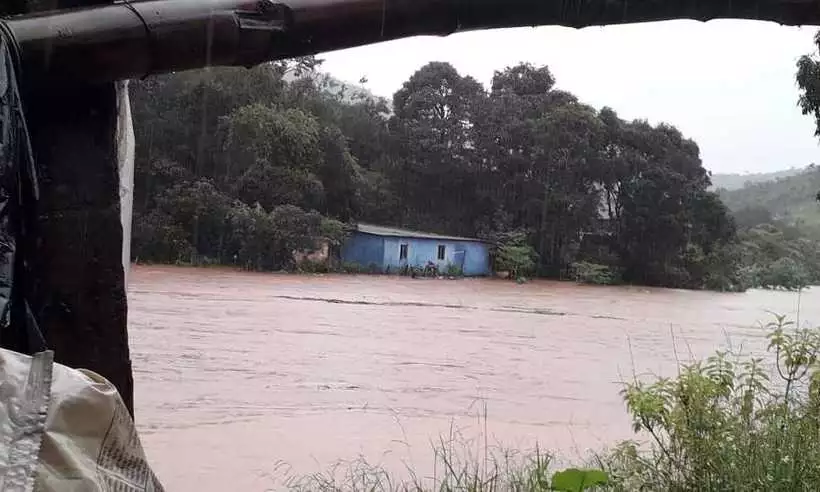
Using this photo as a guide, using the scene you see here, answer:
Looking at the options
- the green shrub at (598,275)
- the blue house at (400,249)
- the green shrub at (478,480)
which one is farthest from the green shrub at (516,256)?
the green shrub at (478,480)

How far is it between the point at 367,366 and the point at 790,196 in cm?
856

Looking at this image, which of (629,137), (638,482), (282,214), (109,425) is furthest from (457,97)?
(109,425)

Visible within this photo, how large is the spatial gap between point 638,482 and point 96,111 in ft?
6.31

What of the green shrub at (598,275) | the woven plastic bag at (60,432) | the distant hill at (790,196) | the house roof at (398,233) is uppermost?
the distant hill at (790,196)

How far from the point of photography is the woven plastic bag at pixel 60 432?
54cm

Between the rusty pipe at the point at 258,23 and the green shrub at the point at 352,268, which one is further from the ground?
the rusty pipe at the point at 258,23

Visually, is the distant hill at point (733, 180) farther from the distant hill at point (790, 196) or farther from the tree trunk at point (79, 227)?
the tree trunk at point (79, 227)

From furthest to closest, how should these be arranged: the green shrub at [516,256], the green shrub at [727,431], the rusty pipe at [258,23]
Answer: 1. the green shrub at [516,256]
2. the green shrub at [727,431]
3. the rusty pipe at [258,23]

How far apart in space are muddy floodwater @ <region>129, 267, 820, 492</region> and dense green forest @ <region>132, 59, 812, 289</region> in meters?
1.91

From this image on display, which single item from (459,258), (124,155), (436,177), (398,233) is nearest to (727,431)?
(124,155)

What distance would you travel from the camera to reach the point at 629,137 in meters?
19.5

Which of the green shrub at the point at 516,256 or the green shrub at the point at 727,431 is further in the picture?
the green shrub at the point at 516,256

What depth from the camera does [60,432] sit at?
57 cm

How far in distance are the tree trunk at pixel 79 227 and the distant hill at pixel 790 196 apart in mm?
11425
